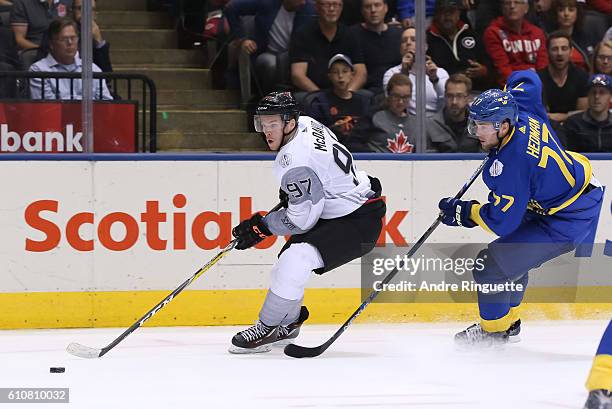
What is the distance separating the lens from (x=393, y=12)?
602 cm

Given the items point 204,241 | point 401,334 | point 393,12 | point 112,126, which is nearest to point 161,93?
point 112,126

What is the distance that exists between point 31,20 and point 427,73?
1.97 meters

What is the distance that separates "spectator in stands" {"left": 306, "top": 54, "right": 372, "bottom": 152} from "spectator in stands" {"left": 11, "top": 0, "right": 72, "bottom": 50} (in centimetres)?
132

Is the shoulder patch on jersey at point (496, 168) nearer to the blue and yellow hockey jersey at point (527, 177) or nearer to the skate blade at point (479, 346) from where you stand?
the blue and yellow hockey jersey at point (527, 177)

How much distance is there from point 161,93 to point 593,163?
7.25 feet

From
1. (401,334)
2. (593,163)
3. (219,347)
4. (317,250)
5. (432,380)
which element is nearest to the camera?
(432,380)

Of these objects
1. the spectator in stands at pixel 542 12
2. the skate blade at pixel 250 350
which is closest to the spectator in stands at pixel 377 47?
the spectator in stands at pixel 542 12

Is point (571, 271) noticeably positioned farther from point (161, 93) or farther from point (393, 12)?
point (161, 93)

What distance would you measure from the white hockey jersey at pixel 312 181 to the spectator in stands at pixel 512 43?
152 cm

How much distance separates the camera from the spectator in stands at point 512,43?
20.1 feet

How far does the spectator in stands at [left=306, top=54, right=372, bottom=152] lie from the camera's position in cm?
587

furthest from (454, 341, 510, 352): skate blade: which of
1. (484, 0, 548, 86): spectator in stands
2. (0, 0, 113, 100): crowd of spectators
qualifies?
(0, 0, 113, 100): crowd of spectators

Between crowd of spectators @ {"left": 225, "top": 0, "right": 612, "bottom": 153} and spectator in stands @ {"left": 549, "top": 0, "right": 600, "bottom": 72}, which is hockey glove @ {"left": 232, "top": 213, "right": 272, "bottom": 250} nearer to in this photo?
crowd of spectators @ {"left": 225, "top": 0, "right": 612, "bottom": 153}

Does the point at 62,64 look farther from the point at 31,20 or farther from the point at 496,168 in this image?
the point at 496,168
